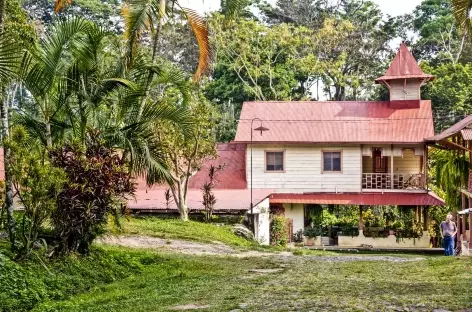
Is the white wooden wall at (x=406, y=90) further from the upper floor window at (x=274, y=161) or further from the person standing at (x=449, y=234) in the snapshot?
the person standing at (x=449, y=234)

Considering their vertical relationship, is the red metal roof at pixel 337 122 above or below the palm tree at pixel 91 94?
above

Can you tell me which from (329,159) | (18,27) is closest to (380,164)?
(329,159)

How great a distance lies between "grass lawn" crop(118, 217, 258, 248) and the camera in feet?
61.1

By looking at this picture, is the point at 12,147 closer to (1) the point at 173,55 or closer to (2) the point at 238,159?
(2) the point at 238,159

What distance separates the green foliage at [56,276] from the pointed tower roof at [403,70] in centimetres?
2126

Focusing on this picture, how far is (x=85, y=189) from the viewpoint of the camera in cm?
1088

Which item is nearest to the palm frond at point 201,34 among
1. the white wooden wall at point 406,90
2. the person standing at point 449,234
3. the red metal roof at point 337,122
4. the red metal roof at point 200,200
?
the person standing at point 449,234

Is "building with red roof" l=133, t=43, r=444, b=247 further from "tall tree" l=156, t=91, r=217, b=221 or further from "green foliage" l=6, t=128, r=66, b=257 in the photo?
"green foliage" l=6, t=128, r=66, b=257

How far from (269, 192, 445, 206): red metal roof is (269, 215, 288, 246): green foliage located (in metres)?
1.63

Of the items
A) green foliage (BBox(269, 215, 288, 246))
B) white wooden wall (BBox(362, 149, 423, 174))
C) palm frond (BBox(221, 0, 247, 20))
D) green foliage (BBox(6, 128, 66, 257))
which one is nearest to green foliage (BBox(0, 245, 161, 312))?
green foliage (BBox(6, 128, 66, 257))

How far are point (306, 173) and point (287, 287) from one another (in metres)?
20.6

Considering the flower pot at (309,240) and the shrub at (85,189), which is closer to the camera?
the shrub at (85,189)

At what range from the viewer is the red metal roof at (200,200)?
24.6 meters

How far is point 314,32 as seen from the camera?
152ft
